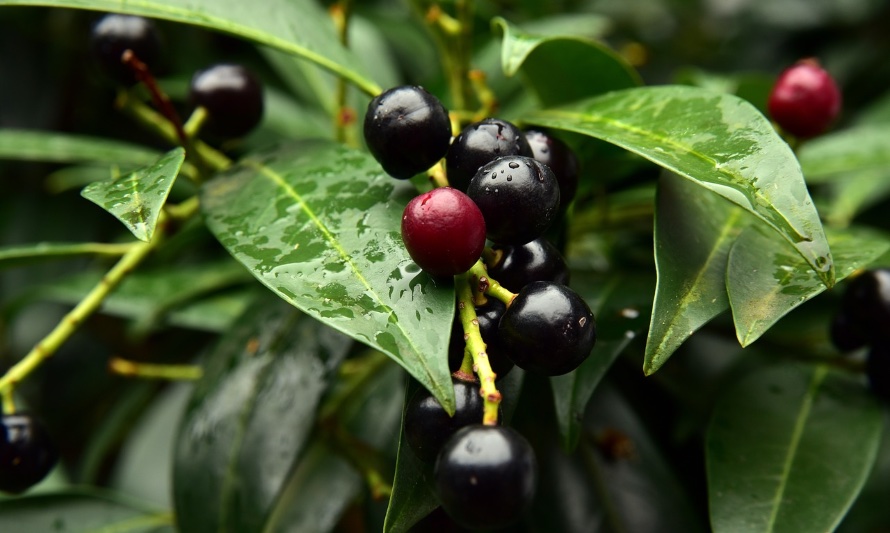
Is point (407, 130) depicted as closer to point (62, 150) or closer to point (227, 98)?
point (227, 98)

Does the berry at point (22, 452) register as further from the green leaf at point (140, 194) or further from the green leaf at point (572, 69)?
the green leaf at point (572, 69)

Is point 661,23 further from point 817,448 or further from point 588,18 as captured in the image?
point 817,448

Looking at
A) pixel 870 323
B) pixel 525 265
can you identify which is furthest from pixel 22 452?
pixel 870 323

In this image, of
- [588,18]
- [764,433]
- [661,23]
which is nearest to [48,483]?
[764,433]

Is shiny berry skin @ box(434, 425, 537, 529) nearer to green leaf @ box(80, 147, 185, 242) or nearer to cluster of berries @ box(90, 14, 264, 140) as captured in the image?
green leaf @ box(80, 147, 185, 242)

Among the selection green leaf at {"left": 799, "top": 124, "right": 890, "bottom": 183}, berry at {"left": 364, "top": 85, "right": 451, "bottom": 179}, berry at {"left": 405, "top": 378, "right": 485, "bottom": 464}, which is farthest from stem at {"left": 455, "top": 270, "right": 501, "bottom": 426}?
green leaf at {"left": 799, "top": 124, "right": 890, "bottom": 183}
